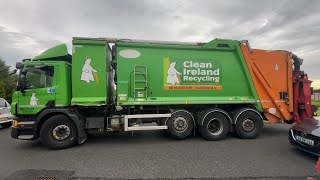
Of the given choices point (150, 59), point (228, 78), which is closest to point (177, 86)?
point (150, 59)

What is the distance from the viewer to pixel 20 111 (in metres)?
6.21

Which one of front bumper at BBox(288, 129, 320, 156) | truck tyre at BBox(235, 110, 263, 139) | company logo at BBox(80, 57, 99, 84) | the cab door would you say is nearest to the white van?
the cab door

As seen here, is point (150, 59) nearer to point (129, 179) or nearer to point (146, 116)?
point (146, 116)

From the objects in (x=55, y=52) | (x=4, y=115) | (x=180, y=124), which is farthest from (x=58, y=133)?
(x=4, y=115)

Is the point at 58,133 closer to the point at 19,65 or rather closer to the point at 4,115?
the point at 19,65

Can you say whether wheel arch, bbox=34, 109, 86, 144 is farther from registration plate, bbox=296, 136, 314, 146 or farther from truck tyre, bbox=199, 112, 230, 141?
registration plate, bbox=296, 136, 314, 146

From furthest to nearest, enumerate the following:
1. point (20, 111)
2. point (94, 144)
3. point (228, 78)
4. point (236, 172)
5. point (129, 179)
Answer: point (228, 78) → point (94, 144) → point (20, 111) → point (236, 172) → point (129, 179)

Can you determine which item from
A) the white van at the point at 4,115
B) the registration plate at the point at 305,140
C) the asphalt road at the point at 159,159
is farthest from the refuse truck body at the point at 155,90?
the white van at the point at 4,115

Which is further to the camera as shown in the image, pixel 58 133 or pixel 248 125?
pixel 248 125

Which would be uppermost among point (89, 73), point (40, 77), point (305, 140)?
point (89, 73)

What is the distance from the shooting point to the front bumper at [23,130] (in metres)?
6.12

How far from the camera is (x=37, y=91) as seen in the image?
20.5 feet

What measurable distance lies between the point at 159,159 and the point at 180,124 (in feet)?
6.63

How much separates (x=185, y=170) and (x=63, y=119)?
3.86 meters
